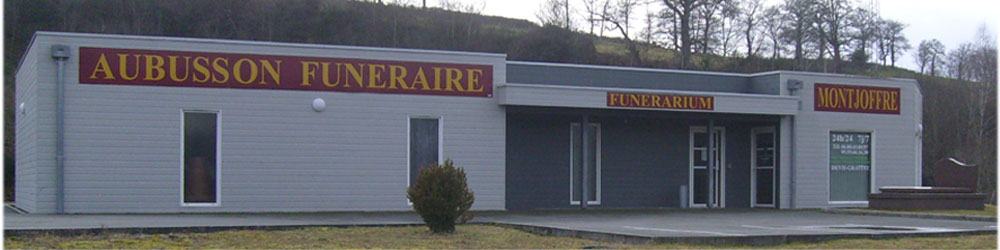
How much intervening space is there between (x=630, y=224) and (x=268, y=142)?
6.89 metres

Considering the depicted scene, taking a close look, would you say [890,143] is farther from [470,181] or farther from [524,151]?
[470,181]

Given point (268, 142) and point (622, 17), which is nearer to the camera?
point (268, 142)

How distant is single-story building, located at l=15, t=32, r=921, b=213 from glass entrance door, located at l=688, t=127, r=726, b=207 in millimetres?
42

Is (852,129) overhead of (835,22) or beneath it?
beneath

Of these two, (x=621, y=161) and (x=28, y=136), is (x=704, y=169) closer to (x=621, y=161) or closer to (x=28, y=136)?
(x=621, y=161)

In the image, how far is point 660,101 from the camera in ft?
68.7

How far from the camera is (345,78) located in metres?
19.1

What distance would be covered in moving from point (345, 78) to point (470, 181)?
2.99m

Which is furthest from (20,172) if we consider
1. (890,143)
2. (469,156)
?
(890,143)

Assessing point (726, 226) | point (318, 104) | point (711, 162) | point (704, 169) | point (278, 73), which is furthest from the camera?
point (704, 169)

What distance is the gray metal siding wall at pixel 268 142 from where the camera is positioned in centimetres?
1772

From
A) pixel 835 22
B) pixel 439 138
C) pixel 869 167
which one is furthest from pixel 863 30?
pixel 439 138

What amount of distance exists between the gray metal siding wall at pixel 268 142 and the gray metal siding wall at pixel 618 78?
134cm

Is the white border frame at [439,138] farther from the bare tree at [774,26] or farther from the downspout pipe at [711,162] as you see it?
the bare tree at [774,26]
